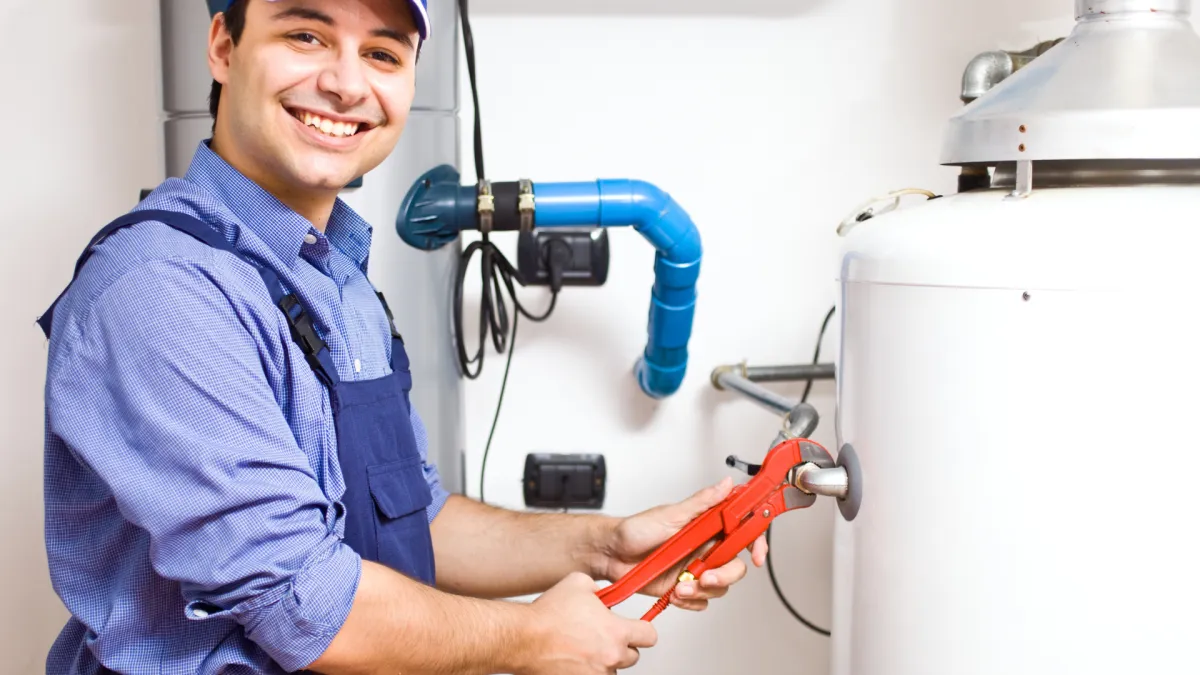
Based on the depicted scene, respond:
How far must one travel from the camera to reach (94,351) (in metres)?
0.81

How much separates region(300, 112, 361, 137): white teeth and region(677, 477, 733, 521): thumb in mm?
561

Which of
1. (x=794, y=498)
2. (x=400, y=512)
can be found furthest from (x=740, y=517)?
(x=400, y=512)

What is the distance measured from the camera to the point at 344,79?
1.00 metres

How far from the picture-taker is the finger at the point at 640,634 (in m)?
1.05

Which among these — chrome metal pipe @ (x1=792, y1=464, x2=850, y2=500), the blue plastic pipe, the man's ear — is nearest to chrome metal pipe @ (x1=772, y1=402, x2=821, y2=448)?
chrome metal pipe @ (x1=792, y1=464, x2=850, y2=500)

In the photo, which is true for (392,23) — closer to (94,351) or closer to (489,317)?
(94,351)

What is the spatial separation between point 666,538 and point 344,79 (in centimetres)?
64

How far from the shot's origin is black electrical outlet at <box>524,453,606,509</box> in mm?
1687

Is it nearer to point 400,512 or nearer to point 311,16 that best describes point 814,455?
point 400,512

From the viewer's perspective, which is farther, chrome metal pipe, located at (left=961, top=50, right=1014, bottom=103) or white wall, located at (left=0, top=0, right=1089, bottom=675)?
white wall, located at (left=0, top=0, right=1089, bottom=675)

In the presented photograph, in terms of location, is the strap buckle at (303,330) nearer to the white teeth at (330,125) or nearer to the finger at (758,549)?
the white teeth at (330,125)

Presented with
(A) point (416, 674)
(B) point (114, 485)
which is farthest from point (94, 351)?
(A) point (416, 674)

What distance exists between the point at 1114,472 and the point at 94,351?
32.0 inches

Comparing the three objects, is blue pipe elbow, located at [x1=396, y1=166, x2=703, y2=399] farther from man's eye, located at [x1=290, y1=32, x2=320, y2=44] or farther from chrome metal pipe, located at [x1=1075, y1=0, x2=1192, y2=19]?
chrome metal pipe, located at [x1=1075, y1=0, x2=1192, y2=19]
